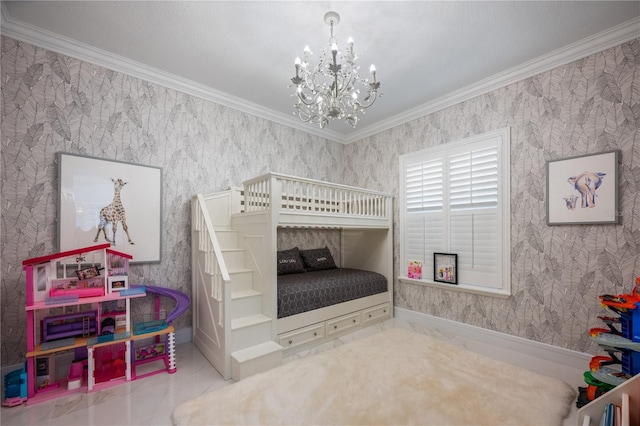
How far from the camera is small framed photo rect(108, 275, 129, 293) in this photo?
245 centimetres

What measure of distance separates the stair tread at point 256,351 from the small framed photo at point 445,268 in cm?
221

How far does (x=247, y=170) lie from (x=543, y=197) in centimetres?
347

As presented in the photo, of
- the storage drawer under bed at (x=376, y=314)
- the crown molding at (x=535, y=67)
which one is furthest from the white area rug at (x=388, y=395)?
the crown molding at (x=535, y=67)

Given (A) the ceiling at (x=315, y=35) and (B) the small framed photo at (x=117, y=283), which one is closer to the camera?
(A) the ceiling at (x=315, y=35)

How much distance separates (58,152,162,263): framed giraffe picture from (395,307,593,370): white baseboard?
11.0 ft

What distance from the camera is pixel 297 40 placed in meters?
2.57

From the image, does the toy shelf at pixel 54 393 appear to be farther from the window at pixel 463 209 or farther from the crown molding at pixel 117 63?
the window at pixel 463 209

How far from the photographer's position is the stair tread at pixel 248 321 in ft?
8.34

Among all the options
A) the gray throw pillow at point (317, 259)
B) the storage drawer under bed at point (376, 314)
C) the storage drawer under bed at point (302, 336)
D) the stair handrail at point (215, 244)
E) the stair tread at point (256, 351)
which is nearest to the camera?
the stair tread at point (256, 351)

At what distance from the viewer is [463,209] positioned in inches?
137

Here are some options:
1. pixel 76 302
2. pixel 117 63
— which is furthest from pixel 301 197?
pixel 117 63

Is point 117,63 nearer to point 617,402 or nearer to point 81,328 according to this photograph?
point 81,328

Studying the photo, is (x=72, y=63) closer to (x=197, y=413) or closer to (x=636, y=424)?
(x=197, y=413)

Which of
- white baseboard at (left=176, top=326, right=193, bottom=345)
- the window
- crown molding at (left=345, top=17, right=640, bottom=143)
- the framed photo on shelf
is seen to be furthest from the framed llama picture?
white baseboard at (left=176, top=326, right=193, bottom=345)
